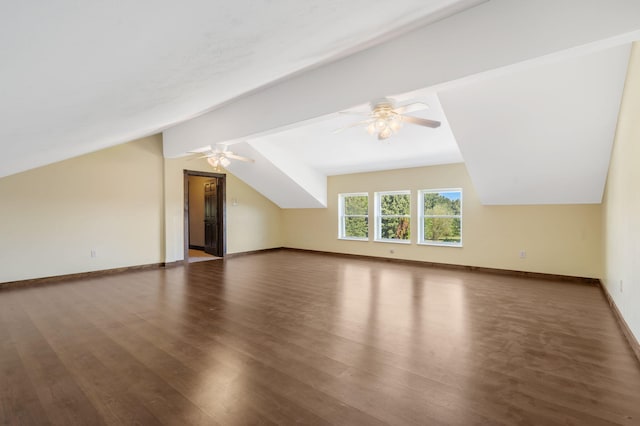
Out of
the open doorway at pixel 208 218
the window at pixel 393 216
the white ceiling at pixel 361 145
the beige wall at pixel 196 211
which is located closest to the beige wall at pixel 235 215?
the open doorway at pixel 208 218

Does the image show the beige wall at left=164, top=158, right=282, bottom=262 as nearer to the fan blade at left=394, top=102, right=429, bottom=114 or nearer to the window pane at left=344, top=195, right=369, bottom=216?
A: the window pane at left=344, top=195, right=369, bottom=216

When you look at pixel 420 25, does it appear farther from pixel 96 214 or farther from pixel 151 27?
pixel 96 214

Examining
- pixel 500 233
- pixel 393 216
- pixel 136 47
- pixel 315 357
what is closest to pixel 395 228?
pixel 393 216

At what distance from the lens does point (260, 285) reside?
502 cm

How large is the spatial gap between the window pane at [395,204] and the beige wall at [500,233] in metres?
0.24

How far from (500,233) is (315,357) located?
4799 mm

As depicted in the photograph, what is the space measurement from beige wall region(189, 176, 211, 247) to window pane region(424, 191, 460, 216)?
6.51 m

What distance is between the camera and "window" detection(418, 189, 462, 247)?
251 inches

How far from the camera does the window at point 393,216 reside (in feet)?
23.4

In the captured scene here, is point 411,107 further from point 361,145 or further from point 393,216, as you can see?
point 393,216

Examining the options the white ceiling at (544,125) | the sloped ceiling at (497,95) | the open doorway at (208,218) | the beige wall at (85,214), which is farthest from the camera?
the open doorway at (208,218)

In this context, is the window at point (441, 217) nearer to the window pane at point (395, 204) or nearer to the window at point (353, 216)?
the window pane at point (395, 204)

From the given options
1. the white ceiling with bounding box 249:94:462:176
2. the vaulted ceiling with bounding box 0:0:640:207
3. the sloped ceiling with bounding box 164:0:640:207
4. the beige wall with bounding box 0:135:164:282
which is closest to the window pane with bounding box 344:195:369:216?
the white ceiling with bounding box 249:94:462:176

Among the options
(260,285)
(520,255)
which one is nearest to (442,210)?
(520,255)
